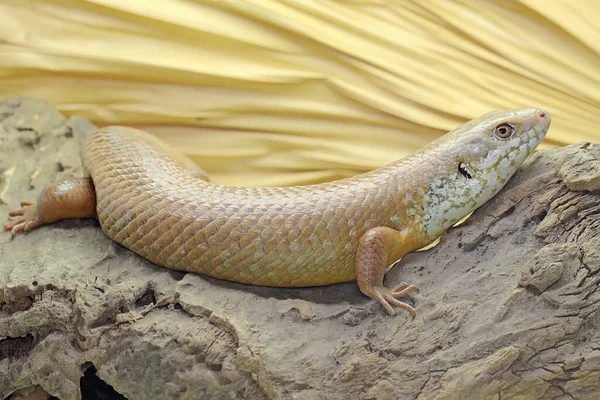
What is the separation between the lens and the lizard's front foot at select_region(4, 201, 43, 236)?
427cm

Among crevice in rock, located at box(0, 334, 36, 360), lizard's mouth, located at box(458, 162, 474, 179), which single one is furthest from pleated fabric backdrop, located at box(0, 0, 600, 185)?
crevice in rock, located at box(0, 334, 36, 360)

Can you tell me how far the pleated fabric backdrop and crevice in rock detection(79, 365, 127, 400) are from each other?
90.5 inches

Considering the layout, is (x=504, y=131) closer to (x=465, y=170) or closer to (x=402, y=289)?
(x=465, y=170)

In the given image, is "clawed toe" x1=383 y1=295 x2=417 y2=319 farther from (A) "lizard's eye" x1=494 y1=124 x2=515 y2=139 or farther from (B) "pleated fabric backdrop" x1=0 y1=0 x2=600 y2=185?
(B) "pleated fabric backdrop" x1=0 y1=0 x2=600 y2=185

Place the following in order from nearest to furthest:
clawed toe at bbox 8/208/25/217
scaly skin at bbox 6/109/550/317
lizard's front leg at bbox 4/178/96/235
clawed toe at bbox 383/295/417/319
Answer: clawed toe at bbox 383/295/417/319, scaly skin at bbox 6/109/550/317, lizard's front leg at bbox 4/178/96/235, clawed toe at bbox 8/208/25/217

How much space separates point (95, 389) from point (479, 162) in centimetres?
267

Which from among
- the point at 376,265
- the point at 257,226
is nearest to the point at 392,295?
the point at 376,265

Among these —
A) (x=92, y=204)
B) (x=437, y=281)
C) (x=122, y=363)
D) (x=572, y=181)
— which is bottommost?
(x=122, y=363)

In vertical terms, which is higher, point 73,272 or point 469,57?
point 469,57

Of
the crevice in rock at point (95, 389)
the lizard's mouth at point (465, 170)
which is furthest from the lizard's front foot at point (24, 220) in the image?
the lizard's mouth at point (465, 170)

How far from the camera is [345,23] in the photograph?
17.1 ft

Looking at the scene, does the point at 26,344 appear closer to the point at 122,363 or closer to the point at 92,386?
the point at 92,386

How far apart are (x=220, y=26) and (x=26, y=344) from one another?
9.39 ft

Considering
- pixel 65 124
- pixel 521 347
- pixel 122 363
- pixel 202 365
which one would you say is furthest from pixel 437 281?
pixel 65 124
